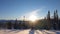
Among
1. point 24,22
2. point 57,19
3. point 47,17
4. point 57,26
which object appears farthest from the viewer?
point 24,22

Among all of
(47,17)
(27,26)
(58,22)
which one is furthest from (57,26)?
(27,26)

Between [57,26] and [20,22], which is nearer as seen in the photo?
[57,26]

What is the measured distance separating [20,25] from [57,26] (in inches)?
469

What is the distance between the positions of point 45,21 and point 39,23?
225 cm

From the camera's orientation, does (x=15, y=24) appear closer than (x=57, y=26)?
No

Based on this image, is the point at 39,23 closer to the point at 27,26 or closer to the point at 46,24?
the point at 46,24

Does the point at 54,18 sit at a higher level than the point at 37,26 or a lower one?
higher

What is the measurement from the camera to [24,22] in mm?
39688

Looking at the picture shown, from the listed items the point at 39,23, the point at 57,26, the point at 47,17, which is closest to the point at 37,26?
the point at 39,23

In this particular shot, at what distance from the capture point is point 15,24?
3688cm

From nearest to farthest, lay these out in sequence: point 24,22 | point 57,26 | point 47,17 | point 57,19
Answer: point 57,26
point 57,19
point 47,17
point 24,22

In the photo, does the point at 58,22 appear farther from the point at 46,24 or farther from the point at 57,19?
the point at 46,24

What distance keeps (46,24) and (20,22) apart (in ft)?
27.2

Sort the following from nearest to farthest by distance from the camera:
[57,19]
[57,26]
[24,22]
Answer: [57,26]
[57,19]
[24,22]
